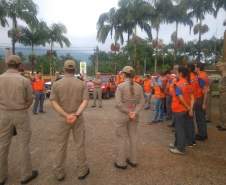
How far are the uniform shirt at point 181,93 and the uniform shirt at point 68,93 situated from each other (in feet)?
7.37

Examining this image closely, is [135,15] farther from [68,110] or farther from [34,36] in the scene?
[68,110]

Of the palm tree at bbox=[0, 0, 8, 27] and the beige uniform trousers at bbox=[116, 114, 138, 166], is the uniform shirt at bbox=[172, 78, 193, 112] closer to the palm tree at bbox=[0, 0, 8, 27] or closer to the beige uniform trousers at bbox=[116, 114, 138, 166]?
the beige uniform trousers at bbox=[116, 114, 138, 166]

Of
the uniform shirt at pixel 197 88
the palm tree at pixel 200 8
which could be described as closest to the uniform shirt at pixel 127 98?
the uniform shirt at pixel 197 88

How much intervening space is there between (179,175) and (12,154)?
345 cm

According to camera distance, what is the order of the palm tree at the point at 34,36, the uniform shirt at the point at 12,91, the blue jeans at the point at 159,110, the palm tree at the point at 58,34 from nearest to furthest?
1. the uniform shirt at the point at 12,91
2. the blue jeans at the point at 159,110
3. the palm tree at the point at 34,36
4. the palm tree at the point at 58,34

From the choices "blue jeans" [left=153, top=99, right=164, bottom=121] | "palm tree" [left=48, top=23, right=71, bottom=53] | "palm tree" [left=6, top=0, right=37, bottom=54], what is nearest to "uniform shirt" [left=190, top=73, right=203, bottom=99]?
"blue jeans" [left=153, top=99, right=164, bottom=121]

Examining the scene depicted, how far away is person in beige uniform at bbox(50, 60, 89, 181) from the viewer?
4.50 metres

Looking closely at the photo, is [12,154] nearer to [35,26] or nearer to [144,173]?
[144,173]

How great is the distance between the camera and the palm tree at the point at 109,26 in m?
31.6

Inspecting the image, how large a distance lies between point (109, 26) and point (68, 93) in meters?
29.2

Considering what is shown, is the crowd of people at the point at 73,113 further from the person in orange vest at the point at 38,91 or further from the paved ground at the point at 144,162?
the person in orange vest at the point at 38,91

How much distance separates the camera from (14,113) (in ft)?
14.4

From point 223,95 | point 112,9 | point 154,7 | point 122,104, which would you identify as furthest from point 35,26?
point 122,104

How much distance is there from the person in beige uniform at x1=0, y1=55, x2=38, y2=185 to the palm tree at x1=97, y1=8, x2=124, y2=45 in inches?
1096
